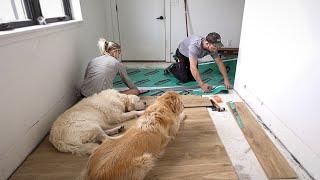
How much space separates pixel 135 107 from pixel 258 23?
5.66ft

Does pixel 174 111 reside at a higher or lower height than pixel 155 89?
higher

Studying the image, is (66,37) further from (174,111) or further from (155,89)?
(174,111)

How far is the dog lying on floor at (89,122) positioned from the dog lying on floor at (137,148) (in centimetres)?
40

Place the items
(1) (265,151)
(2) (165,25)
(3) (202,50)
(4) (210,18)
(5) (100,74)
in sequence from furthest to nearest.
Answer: (2) (165,25)
(4) (210,18)
(3) (202,50)
(5) (100,74)
(1) (265,151)

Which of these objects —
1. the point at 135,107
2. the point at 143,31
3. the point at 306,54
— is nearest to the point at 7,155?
the point at 135,107

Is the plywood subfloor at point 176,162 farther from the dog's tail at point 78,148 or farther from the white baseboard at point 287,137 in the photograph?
Result: the white baseboard at point 287,137

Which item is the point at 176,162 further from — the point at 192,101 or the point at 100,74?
the point at 100,74

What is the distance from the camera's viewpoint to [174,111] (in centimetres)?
190

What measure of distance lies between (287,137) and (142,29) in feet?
11.6

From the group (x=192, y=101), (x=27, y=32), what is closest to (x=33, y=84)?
(x=27, y=32)

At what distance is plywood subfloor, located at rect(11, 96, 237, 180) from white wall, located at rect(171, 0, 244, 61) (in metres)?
2.92

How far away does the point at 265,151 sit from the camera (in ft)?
6.27

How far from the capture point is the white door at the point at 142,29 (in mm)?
4473

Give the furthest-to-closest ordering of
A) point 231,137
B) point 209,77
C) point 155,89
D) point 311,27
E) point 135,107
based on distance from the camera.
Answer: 1. point 209,77
2. point 155,89
3. point 135,107
4. point 231,137
5. point 311,27
